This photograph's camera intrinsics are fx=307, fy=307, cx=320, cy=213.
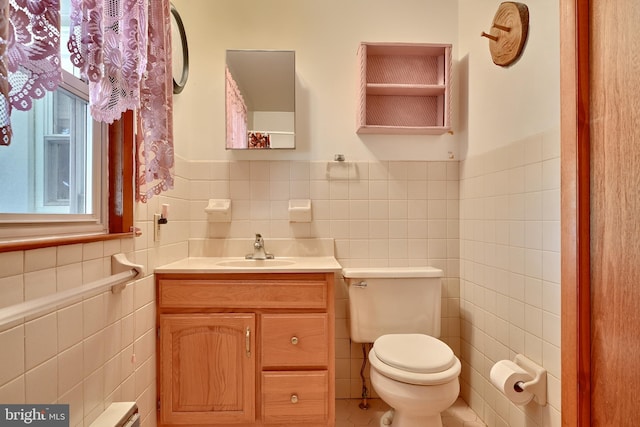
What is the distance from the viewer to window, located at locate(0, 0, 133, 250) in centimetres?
80

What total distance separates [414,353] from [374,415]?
61 centimetres

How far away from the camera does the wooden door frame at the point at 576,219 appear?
104 centimetres

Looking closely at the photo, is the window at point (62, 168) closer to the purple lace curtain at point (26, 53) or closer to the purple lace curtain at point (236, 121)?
the purple lace curtain at point (26, 53)

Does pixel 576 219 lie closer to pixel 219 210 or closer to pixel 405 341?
pixel 405 341

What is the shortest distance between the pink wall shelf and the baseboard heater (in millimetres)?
1699

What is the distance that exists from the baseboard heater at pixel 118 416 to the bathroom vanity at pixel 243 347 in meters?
0.33

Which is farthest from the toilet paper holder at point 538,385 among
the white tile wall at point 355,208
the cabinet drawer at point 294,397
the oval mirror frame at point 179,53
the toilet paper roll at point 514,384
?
the oval mirror frame at point 179,53

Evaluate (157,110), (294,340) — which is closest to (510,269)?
(294,340)

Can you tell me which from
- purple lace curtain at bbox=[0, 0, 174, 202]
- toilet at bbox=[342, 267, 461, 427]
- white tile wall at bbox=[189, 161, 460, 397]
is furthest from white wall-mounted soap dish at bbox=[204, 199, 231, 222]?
toilet at bbox=[342, 267, 461, 427]

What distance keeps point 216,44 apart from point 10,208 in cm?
153

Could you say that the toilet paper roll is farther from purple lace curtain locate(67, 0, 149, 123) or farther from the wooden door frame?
purple lace curtain locate(67, 0, 149, 123)

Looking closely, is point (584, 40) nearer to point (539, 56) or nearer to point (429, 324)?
point (539, 56)

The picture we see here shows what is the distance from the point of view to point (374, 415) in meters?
1.73

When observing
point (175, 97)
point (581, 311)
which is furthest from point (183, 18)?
point (581, 311)
